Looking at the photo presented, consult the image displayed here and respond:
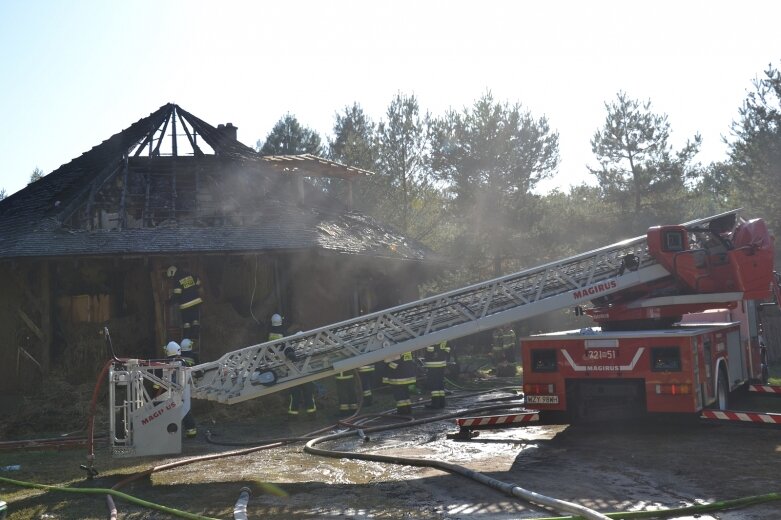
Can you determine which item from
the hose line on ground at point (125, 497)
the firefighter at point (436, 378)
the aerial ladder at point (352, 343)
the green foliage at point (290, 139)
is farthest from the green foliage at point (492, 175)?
the hose line on ground at point (125, 497)

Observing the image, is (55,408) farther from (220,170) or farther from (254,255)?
(220,170)

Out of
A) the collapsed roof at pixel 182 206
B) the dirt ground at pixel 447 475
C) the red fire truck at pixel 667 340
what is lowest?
the dirt ground at pixel 447 475

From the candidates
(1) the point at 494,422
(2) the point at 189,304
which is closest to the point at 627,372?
(1) the point at 494,422

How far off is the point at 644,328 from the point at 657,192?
Answer: 27062 mm

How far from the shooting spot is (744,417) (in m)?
9.30

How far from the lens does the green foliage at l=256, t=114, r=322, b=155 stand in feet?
143

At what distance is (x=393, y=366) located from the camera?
534 inches

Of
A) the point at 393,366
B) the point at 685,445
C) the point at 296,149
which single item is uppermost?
the point at 296,149

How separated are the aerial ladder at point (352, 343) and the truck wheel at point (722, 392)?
5.28 feet

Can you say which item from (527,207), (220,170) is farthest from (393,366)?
(527,207)

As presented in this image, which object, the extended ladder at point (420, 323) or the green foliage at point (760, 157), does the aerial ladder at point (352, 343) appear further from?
the green foliage at point (760, 157)

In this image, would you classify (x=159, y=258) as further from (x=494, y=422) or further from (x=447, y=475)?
(x=447, y=475)

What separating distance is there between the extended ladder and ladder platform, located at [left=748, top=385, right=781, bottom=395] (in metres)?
2.49

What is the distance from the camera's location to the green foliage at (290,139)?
43.5m
